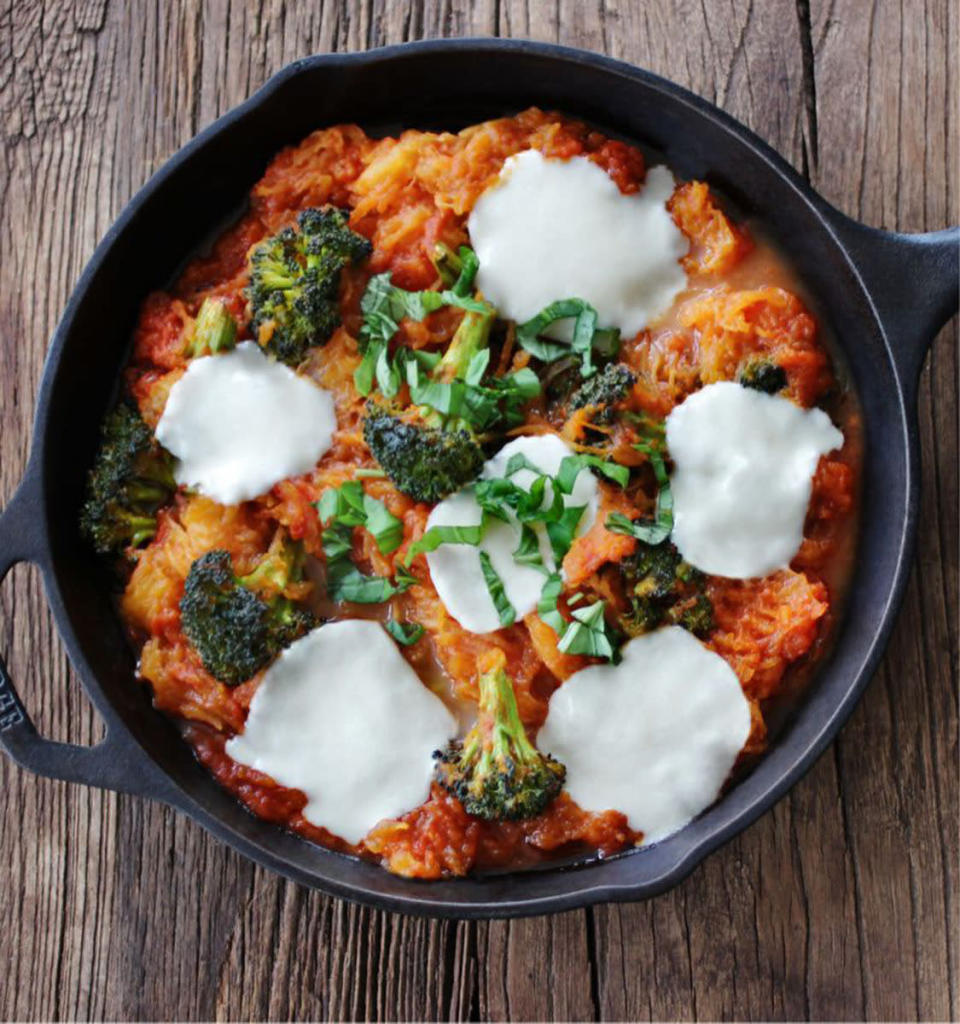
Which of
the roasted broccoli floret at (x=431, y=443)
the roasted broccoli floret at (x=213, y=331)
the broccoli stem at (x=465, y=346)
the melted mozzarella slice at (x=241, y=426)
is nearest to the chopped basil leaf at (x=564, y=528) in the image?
the roasted broccoli floret at (x=431, y=443)

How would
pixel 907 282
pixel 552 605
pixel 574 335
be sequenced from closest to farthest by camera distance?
pixel 907 282 → pixel 552 605 → pixel 574 335

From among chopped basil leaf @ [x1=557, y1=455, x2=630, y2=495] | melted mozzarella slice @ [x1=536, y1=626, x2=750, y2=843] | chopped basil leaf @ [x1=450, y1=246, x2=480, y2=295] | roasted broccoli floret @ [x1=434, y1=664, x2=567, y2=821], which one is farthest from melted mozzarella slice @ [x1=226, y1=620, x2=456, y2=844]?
chopped basil leaf @ [x1=450, y1=246, x2=480, y2=295]

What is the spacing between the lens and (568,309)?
352 cm

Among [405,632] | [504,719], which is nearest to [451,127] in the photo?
[405,632]

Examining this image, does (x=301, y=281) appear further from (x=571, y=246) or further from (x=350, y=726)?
(x=350, y=726)

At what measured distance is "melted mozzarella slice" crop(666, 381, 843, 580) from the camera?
3422 mm

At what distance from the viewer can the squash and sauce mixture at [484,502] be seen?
343 centimetres

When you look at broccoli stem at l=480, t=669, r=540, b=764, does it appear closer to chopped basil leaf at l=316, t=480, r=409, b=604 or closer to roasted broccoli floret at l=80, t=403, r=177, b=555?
chopped basil leaf at l=316, t=480, r=409, b=604

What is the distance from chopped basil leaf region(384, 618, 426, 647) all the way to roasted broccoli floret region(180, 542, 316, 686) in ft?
0.75

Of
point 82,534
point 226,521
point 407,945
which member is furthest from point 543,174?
point 407,945

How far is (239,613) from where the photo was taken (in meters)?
3.46

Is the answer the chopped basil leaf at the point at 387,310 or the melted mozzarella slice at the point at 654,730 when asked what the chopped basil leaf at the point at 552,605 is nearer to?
the melted mozzarella slice at the point at 654,730

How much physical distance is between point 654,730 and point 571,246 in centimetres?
140

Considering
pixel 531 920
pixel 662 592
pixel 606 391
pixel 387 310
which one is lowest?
pixel 531 920
